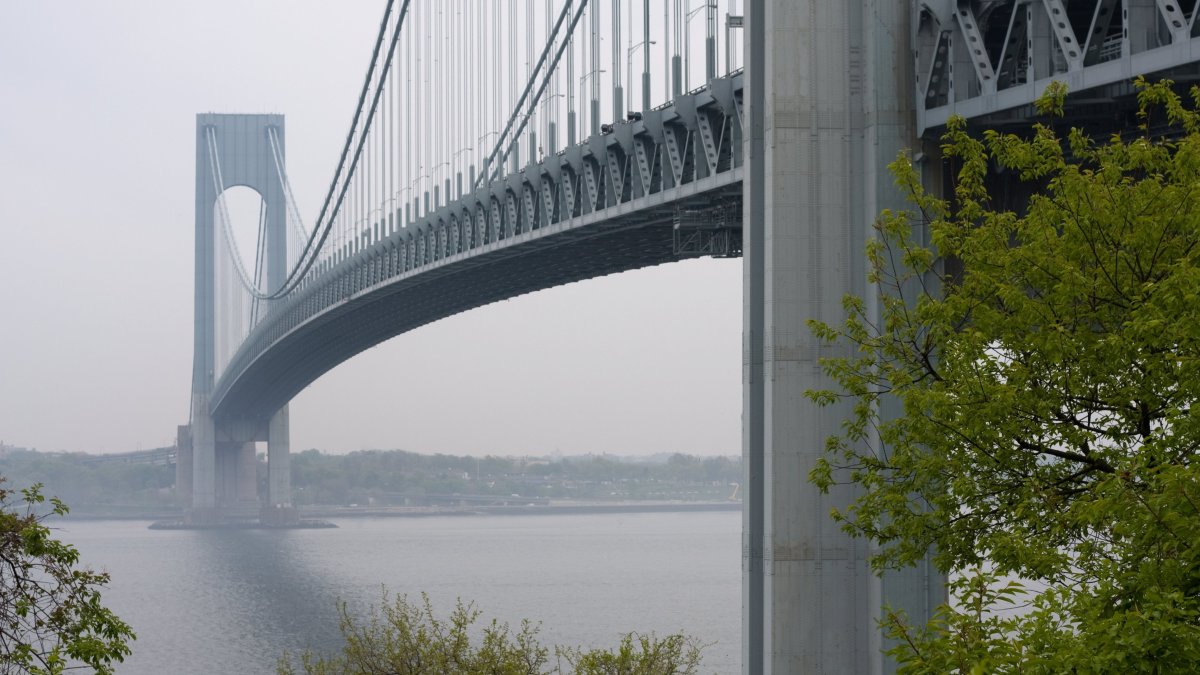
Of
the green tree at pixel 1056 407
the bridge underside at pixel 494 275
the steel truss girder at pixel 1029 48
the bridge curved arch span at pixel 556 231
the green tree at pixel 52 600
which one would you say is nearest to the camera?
the green tree at pixel 1056 407

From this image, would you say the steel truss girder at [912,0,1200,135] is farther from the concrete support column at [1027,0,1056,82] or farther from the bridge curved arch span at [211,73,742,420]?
the bridge curved arch span at [211,73,742,420]

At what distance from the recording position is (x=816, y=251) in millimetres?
16531

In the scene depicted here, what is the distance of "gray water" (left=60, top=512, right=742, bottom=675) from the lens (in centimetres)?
4506

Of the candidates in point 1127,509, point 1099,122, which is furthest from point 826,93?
point 1127,509

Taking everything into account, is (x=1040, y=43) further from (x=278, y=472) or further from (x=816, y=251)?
(x=278, y=472)

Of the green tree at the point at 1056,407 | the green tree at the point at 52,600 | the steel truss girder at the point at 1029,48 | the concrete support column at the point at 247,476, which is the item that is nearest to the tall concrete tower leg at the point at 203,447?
the concrete support column at the point at 247,476

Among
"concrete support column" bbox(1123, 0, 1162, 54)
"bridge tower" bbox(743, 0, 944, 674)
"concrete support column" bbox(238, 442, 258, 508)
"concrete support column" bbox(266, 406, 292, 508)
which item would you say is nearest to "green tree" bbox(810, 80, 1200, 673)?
"concrete support column" bbox(1123, 0, 1162, 54)

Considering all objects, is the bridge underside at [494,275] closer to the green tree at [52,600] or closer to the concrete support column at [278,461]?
the green tree at [52,600]

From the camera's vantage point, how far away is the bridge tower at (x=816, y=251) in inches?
642

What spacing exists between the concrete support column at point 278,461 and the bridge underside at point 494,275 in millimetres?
24276

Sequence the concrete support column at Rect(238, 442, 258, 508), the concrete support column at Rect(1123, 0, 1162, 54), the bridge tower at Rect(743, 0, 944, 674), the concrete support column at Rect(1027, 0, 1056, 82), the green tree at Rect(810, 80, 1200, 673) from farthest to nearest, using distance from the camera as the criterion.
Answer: the concrete support column at Rect(238, 442, 258, 508), the bridge tower at Rect(743, 0, 944, 674), the concrete support column at Rect(1027, 0, 1056, 82), the concrete support column at Rect(1123, 0, 1162, 54), the green tree at Rect(810, 80, 1200, 673)

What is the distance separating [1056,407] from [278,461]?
88.1 metres

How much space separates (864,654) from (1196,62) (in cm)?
658

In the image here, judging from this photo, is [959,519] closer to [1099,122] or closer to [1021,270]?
[1021,270]
